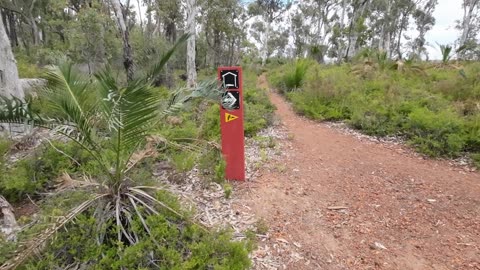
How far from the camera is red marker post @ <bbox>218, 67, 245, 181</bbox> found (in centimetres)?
310

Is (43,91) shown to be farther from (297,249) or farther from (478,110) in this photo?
(478,110)

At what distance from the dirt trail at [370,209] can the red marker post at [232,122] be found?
1.08 feet

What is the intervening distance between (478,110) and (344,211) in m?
4.29

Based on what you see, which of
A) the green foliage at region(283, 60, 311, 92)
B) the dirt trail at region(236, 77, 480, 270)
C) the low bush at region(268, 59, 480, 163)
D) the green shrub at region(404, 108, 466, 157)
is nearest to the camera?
the dirt trail at region(236, 77, 480, 270)

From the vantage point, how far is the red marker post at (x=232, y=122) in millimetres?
3100

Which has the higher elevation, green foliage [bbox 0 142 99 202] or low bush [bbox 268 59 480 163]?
low bush [bbox 268 59 480 163]

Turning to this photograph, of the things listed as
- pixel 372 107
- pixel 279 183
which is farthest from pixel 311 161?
pixel 372 107

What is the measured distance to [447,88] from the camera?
7.14 m

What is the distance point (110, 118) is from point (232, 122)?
1.55 m

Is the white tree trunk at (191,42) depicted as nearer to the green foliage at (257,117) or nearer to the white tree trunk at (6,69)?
the green foliage at (257,117)

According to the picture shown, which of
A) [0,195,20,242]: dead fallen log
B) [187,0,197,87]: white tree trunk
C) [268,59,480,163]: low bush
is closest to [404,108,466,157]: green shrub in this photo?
[268,59,480,163]: low bush

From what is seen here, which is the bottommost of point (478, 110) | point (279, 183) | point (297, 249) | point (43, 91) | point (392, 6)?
point (297, 249)

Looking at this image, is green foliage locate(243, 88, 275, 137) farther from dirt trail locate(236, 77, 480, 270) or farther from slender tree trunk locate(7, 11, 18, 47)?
slender tree trunk locate(7, 11, 18, 47)

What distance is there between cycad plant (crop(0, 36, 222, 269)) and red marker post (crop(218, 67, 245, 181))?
1.26ft
